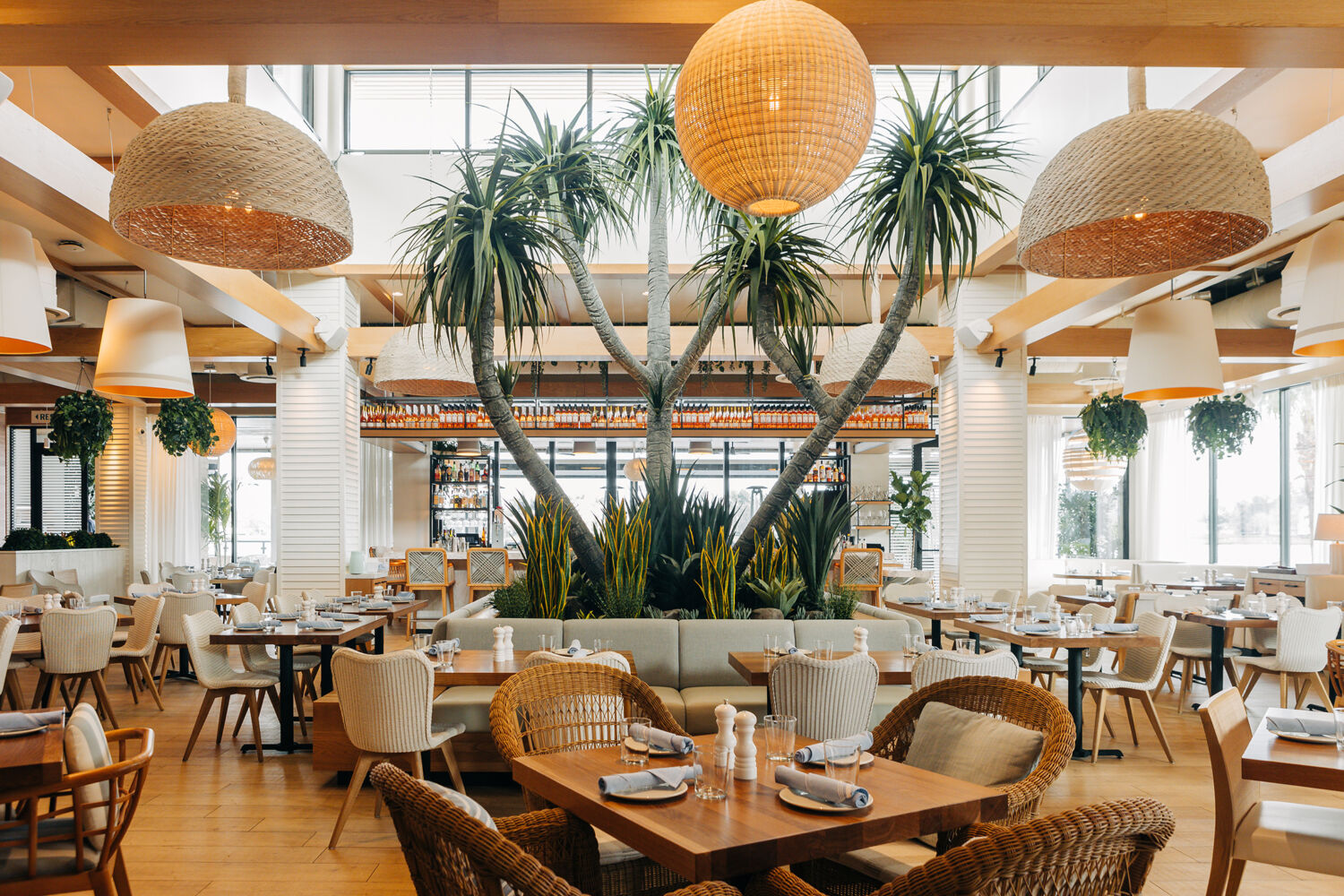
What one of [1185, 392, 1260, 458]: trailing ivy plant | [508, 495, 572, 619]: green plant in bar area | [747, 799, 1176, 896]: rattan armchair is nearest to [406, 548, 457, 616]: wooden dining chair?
[508, 495, 572, 619]: green plant in bar area

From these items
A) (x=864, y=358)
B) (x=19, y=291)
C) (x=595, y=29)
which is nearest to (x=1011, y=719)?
(x=595, y=29)

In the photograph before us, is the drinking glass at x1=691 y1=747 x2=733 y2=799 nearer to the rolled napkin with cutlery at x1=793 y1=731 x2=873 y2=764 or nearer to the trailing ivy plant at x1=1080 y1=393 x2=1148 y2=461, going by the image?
the rolled napkin with cutlery at x1=793 y1=731 x2=873 y2=764

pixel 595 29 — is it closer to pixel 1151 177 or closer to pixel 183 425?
pixel 1151 177

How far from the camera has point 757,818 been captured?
213cm

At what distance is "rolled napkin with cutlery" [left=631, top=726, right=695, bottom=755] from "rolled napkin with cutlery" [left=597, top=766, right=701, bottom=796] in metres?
0.23

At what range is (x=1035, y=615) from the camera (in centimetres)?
709

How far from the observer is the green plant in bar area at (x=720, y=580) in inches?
244

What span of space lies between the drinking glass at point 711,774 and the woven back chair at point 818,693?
5.00ft

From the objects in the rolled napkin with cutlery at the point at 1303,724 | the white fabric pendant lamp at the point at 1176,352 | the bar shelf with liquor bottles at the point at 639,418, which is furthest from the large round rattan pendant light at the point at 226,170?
the bar shelf with liquor bottles at the point at 639,418

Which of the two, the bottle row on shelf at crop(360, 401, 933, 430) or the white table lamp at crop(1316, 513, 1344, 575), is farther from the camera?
the bottle row on shelf at crop(360, 401, 933, 430)

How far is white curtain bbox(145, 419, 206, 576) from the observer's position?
1370 cm

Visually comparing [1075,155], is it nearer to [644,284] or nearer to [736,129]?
[736,129]

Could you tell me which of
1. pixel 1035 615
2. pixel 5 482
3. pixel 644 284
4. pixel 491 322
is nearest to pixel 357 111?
pixel 644 284

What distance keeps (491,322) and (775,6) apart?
11.6 ft
